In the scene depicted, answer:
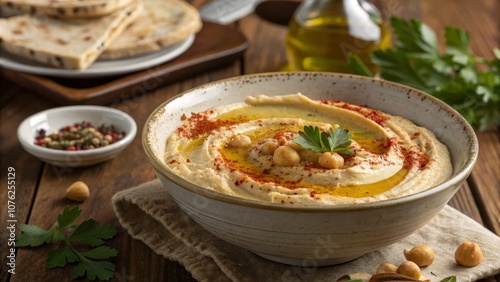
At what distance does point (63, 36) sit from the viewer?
4.87m

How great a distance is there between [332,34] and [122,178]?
165 cm

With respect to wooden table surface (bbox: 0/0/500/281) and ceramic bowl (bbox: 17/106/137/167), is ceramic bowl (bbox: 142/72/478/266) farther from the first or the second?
ceramic bowl (bbox: 17/106/137/167)

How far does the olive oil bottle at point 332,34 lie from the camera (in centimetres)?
459

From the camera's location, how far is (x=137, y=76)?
15.3ft

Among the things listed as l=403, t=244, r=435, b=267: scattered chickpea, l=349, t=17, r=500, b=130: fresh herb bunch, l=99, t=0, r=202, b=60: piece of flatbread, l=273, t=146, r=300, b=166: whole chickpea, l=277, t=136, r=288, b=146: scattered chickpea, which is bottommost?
l=99, t=0, r=202, b=60: piece of flatbread

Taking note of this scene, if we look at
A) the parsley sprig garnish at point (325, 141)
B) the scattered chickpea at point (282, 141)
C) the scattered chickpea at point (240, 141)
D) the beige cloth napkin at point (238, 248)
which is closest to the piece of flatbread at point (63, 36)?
the beige cloth napkin at point (238, 248)

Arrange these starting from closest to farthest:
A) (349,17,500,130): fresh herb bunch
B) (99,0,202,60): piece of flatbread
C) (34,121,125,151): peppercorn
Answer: (34,121,125,151): peppercorn → (349,17,500,130): fresh herb bunch → (99,0,202,60): piece of flatbread

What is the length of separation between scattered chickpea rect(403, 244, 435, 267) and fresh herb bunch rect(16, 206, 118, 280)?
1170 mm

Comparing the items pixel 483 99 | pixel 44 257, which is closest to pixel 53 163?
pixel 44 257

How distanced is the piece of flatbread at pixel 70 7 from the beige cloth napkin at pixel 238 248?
1.95m

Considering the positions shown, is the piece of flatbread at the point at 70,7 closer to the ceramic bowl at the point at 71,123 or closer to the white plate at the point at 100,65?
the white plate at the point at 100,65

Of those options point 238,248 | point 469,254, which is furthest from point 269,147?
point 469,254

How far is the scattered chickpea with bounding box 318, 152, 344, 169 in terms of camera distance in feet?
9.08

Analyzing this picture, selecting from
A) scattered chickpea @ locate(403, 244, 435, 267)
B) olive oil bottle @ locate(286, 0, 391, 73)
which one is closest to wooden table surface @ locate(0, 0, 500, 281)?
scattered chickpea @ locate(403, 244, 435, 267)
